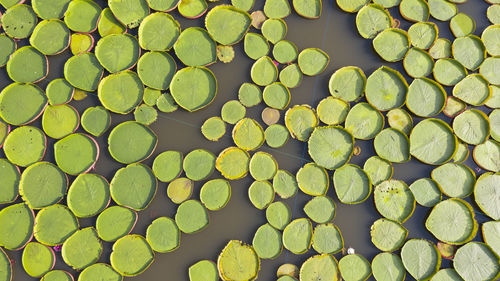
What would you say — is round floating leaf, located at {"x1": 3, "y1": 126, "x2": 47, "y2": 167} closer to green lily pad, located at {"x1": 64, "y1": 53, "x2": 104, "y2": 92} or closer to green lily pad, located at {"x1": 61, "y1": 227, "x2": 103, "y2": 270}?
green lily pad, located at {"x1": 64, "y1": 53, "x2": 104, "y2": 92}

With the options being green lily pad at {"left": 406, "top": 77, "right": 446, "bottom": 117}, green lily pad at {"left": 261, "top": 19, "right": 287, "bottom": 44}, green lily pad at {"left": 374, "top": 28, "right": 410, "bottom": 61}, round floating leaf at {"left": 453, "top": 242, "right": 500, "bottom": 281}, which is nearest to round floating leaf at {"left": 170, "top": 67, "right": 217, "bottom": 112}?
green lily pad at {"left": 261, "top": 19, "right": 287, "bottom": 44}

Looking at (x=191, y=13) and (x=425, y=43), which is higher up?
(x=425, y=43)

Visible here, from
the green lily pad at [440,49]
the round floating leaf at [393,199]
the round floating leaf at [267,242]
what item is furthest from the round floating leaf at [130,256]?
the green lily pad at [440,49]

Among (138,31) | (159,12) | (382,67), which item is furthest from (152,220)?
(382,67)

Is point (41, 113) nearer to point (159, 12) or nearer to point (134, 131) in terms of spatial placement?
point (134, 131)

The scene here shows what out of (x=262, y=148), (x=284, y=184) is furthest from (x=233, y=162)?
(x=284, y=184)

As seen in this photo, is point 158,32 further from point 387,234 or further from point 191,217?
point 387,234
